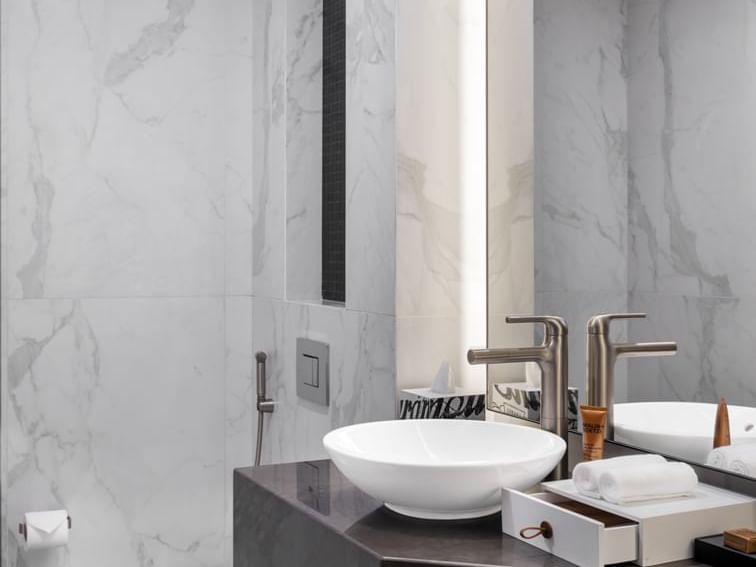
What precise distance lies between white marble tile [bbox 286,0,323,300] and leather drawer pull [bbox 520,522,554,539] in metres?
1.37

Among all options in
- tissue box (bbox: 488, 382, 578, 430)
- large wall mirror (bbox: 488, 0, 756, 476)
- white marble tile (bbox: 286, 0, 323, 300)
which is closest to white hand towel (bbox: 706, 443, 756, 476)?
large wall mirror (bbox: 488, 0, 756, 476)

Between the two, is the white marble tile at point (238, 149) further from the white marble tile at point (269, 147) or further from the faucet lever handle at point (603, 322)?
the faucet lever handle at point (603, 322)

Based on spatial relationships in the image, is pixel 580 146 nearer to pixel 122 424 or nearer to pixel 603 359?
pixel 603 359

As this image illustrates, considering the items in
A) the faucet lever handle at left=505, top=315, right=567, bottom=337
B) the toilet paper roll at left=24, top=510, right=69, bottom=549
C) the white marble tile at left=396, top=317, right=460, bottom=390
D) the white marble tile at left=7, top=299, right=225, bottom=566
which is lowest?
the toilet paper roll at left=24, top=510, right=69, bottom=549

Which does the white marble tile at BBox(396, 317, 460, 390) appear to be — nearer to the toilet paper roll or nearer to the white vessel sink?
the white vessel sink

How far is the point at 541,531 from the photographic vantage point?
1194 millimetres

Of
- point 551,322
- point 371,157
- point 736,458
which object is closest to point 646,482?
point 736,458

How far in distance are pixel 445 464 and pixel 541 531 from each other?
155 mm

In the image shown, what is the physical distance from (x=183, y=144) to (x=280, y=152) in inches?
12.7

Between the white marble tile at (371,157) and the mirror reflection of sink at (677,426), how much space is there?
Answer: 0.59 m

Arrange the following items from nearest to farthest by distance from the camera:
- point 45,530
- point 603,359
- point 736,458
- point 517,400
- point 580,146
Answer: point 736,458 → point 603,359 → point 580,146 → point 517,400 → point 45,530

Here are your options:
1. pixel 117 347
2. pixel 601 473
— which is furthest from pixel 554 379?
pixel 117 347

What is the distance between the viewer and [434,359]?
1.95m

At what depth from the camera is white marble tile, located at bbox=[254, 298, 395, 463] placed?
1.98 metres
